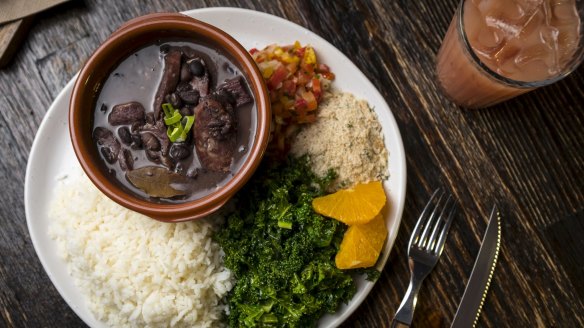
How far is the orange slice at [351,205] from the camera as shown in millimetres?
2451

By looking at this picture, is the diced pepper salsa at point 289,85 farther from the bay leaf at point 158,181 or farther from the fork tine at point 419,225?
the fork tine at point 419,225

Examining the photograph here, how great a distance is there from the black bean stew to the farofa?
0.39m

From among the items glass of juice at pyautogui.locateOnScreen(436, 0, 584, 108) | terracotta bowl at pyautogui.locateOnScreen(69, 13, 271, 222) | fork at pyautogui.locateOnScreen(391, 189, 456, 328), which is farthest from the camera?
fork at pyautogui.locateOnScreen(391, 189, 456, 328)

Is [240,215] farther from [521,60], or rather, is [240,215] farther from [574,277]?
[574,277]

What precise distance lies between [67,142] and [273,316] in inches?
53.8

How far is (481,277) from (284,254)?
3.62 feet

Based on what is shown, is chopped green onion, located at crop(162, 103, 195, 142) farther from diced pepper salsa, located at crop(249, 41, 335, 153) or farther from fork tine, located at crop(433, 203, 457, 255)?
fork tine, located at crop(433, 203, 457, 255)

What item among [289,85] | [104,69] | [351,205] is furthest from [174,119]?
[351,205]

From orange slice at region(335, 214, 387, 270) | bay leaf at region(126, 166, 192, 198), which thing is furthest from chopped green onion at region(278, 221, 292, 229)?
bay leaf at region(126, 166, 192, 198)

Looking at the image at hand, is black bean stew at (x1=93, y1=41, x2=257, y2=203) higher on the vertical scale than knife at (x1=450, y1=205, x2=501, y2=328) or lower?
higher

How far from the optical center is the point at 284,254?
8.21ft

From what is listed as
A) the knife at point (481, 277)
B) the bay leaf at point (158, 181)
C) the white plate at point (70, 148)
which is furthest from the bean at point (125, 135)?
the knife at point (481, 277)

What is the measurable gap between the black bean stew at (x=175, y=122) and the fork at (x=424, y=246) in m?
1.06

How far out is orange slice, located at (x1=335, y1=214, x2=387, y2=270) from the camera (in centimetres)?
245
